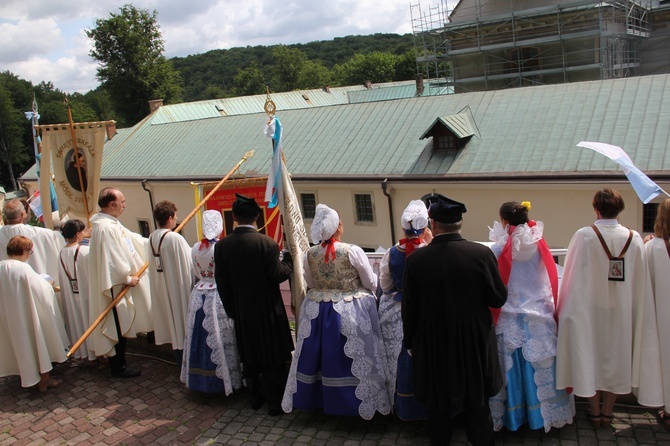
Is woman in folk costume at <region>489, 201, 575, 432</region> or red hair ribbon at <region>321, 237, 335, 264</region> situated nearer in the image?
woman in folk costume at <region>489, 201, 575, 432</region>

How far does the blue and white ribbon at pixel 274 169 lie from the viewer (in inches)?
243

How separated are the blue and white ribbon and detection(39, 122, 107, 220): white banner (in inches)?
97.7

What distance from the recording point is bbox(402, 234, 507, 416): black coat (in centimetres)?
421

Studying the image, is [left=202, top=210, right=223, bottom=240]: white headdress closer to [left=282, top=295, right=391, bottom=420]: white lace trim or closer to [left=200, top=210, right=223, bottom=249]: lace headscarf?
[left=200, top=210, right=223, bottom=249]: lace headscarf

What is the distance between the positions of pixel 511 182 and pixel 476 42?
61.6 feet

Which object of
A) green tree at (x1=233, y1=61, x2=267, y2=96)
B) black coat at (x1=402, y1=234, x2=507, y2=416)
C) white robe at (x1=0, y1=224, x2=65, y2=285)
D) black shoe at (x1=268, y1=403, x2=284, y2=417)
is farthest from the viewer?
green tree at (x1=233, y1=61, x2=267, y2=96)

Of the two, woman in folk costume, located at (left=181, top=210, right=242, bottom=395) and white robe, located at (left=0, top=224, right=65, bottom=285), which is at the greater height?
white robe, located at (left=0, top=224, right=65, bottom=285)

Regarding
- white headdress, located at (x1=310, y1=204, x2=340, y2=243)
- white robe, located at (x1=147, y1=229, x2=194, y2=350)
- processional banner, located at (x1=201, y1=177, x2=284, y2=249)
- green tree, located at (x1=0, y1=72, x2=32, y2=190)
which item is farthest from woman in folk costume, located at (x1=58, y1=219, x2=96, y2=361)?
green tree, located at (x1=0, y1=72, x2=32, y2=190)

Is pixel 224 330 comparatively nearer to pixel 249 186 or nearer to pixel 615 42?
pixel 249 186

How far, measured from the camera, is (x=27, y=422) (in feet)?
19.5

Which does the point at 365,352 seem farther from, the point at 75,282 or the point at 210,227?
the point at 75,282

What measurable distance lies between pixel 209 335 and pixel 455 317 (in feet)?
8.87

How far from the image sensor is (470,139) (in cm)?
1781

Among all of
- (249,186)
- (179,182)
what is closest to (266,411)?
(249,186)
